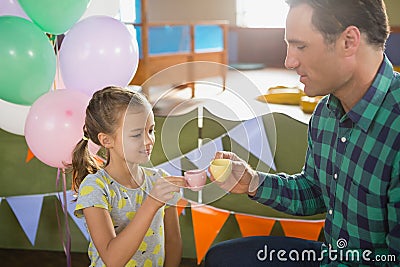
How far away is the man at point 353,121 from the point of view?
1.09 metres

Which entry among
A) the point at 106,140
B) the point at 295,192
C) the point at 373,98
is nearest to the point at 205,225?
the point at 295,192

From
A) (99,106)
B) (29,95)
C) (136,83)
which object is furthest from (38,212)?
(136,83)

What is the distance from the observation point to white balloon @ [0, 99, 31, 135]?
176 centimetres

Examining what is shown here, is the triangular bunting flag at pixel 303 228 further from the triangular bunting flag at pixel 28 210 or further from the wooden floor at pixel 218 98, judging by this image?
the triangular bunting flag at pixel 28 210

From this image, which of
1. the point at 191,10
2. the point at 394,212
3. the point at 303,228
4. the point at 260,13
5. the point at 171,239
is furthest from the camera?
the point at 260,13

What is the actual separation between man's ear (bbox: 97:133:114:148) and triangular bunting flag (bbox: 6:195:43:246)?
966mm

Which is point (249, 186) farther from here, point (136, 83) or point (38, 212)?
point (136, 83)

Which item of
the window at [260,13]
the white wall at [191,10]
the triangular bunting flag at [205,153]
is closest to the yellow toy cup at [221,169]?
the triangular bunting flag at [205,153]

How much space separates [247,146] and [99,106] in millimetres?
357

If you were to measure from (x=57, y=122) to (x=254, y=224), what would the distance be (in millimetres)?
811

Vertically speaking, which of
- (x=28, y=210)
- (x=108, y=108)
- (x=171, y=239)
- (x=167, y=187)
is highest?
(x=108, y=108)

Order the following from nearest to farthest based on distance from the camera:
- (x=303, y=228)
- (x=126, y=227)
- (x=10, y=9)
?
(x=126, y=227), (x=10, y=9), (x=303, y=228)

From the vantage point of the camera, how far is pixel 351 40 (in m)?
1.10

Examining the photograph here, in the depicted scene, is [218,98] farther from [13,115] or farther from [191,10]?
[191,10]
